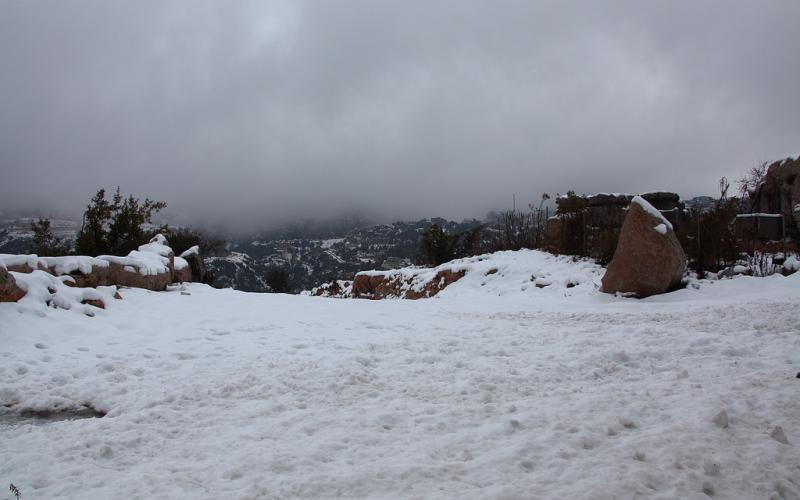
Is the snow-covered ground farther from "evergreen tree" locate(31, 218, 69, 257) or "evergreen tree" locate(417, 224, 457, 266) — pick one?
"evergreen tree" locate(417, 224, 457, 266)

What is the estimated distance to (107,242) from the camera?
15.1 metres

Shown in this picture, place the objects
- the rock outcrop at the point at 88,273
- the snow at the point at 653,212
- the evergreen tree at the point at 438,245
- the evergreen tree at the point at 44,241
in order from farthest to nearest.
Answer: the evergreen tree at the point at 438,245 < the evergreen tree at the point at 44,241 < the snow at the point at 653,212 < the rock outcrop at the point at 88,273

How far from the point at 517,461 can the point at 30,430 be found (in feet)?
10.1

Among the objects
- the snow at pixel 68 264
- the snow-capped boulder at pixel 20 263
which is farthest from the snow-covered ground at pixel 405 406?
the snow at pixel 68 264

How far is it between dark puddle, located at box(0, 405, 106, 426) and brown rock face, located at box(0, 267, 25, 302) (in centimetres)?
329

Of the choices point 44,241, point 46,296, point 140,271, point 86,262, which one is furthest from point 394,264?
point 46,296

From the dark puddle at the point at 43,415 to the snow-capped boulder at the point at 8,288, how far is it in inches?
130

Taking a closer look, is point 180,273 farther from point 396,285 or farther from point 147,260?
point 396,285

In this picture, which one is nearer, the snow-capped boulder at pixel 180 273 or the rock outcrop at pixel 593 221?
the rock outcrop at pixel 593 221

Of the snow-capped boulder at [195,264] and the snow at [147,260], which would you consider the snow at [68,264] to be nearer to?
the snow at [147,260]

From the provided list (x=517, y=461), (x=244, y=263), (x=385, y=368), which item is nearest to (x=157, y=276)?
(x=385, y=368)

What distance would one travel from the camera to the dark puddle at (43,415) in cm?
335

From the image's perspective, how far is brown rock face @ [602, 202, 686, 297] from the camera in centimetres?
927

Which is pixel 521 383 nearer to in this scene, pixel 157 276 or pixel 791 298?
pixel 791 298
